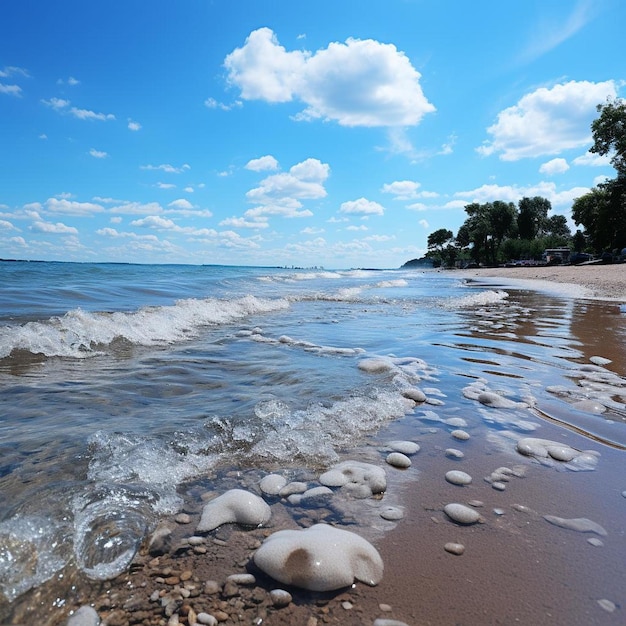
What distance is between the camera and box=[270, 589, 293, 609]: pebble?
1.25 meters

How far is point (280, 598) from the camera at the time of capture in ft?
4.14

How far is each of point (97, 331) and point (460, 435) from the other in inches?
216

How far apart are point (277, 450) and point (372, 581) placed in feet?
3.56

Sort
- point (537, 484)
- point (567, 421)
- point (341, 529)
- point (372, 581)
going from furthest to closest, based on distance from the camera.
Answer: point (567, 421)
point (537, 484)
point (341, 529)
point (372, 581)

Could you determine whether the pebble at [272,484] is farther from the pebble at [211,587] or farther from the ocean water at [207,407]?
the pebble at [211,587]

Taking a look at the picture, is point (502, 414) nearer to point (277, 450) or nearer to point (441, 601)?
point (277, 450)

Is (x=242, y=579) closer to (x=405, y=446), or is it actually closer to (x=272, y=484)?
(x=272, y=484)

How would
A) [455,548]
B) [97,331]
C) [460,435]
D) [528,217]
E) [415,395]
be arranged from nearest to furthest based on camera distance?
[455,548] → [460,435] → [415,395] → [97,331] → [528,217]

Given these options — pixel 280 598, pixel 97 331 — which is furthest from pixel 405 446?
pixel 97 331

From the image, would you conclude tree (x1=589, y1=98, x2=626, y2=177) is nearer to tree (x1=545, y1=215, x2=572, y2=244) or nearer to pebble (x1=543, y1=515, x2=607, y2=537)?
pebble (x1=543, y1=515, x2=607, y2=537)

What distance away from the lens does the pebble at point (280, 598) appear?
125cm

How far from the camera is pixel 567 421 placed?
110 inches

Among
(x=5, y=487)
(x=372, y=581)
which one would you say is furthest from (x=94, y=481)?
(x=372, y=581)

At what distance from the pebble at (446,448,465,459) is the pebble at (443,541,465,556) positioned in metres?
0.79
